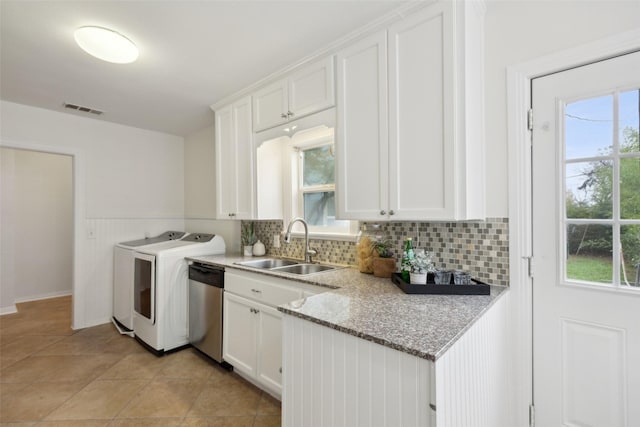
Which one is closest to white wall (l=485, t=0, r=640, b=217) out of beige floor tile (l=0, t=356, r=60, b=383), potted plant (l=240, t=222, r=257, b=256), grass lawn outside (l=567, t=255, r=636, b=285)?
grass lawn outside (l=567, t=255, r=636, b=285)

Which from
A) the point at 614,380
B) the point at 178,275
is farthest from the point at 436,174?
the point at 178,275

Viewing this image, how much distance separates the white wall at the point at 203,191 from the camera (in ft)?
11.1

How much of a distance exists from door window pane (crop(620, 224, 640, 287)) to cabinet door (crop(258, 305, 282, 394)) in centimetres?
172

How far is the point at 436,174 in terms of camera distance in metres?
1.46

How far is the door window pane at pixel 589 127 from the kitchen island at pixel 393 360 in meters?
0.80

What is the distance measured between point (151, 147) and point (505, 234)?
4015mm

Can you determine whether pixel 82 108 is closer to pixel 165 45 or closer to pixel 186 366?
pixel 165 45

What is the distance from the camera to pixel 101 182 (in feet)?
→ 11.2

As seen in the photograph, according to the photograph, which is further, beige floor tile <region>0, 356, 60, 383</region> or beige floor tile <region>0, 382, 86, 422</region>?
beige floor tile <region>0, 356, 60, 383</region>

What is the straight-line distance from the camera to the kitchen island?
860mm

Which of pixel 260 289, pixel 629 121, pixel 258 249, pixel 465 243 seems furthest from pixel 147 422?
pixel 629 121

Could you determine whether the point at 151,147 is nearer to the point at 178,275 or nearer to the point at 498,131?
the point at 178,275

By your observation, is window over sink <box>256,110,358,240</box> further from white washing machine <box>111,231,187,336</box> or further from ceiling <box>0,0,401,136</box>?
white washing machine <box>111,231,187,336</box>

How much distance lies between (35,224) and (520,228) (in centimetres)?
597
